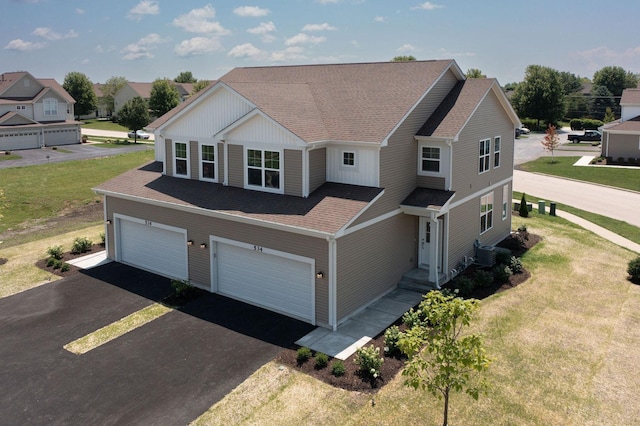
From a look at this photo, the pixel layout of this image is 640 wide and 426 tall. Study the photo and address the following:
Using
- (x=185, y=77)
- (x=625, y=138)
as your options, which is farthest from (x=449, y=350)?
(x=185, y=77)

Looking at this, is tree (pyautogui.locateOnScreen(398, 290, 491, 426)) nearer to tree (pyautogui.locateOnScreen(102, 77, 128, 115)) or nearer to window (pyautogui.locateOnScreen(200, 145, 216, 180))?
window (pyautogui.locateOnScreen(200, 145, 216, 180))

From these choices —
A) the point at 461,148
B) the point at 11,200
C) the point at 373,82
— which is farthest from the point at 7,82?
the point at 461,148

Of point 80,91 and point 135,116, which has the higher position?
point 80,91

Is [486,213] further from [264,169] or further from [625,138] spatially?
[625,138]

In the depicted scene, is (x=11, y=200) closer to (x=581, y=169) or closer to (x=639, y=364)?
(x=639, y=364)

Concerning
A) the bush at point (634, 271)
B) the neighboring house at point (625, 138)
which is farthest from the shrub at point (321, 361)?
the neighboring house at point (625, 138)

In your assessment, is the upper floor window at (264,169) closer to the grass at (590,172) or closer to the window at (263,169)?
the window at (263,169)

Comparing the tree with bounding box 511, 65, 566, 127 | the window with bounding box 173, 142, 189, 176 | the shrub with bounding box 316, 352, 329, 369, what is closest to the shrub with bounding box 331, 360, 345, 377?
the shrub with bounding box 316, 352, 329, 369
